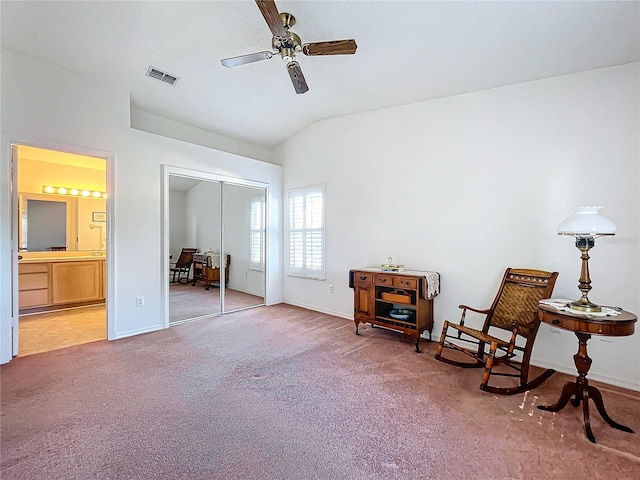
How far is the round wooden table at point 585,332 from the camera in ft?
6.56

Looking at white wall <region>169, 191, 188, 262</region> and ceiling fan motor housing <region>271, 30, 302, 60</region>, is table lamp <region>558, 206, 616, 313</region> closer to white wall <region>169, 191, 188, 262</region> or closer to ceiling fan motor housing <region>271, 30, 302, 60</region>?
ceiling fan motor housing <region>271, 30, 302, 60</region>

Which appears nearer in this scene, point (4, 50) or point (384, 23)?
point (384, 23)

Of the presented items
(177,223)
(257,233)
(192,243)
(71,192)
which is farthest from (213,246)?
(71,192)

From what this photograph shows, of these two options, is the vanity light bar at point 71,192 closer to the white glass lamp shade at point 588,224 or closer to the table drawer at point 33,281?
the table drawer at point 33,281

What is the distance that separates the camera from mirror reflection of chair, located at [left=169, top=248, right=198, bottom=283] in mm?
4426

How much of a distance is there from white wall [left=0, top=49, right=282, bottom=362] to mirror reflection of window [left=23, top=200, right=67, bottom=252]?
9.05ft

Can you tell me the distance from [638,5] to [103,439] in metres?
4.74

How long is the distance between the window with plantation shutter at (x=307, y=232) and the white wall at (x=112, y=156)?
1.63 metres

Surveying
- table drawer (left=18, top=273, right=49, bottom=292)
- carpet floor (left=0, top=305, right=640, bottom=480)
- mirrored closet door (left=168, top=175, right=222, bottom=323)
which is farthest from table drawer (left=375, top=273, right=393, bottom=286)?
table drawer (left=18, top=273, right=49, bottom=292)

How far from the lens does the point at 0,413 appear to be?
2188 mm

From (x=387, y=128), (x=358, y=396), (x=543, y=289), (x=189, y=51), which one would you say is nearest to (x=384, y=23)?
(x=387, y=128)

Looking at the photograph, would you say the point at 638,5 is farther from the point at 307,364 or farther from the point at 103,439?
the point at 103,439

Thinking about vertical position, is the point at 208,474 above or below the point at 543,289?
below

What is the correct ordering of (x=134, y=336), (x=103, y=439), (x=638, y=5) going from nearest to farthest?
(x=103, y=439) → (x=638, y=5) → (x=134, y=336)
